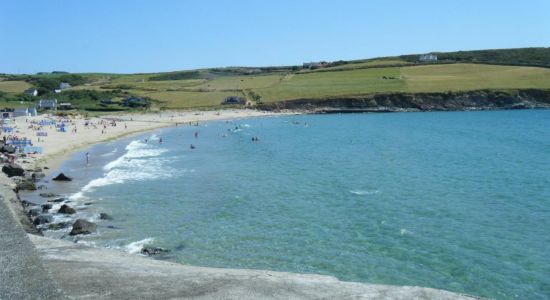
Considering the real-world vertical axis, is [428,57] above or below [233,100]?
above

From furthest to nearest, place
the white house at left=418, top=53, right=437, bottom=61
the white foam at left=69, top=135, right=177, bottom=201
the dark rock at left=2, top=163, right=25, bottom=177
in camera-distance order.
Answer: the white house at left=418, top=53, right=437, bottom=61
the white foam at left=69, top=135, right=177, bottom=201
the dark rock at left=2, top=163, right=25, bottom=177

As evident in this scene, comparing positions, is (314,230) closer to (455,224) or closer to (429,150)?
(455,224)

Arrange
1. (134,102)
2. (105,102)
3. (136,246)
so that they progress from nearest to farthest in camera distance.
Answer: (136,246), (134,102), (105,102)

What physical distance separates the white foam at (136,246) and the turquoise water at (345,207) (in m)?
0.10

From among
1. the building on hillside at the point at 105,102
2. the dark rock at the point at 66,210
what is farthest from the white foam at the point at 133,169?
the building on hillside at the point at 105,102

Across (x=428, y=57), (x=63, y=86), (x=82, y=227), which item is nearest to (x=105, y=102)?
(x=63, y=86)

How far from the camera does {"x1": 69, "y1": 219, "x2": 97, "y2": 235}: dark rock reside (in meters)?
26.1

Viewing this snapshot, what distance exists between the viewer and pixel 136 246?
959 inches

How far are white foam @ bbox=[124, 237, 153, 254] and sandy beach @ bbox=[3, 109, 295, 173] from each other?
23.8 meters

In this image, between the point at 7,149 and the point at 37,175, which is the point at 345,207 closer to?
the point at 37,175

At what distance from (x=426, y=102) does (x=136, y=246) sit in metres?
97.5

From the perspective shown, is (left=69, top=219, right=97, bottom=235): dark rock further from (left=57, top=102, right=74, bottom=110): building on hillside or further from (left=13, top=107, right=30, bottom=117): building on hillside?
(left=57, top=102, right=74, bottom=110): building on hillside

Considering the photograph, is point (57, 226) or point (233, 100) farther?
point (233, 100)

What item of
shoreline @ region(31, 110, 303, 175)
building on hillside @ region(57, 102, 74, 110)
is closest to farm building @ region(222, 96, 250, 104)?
shoreline @ region(31, 110, 303, 175)
